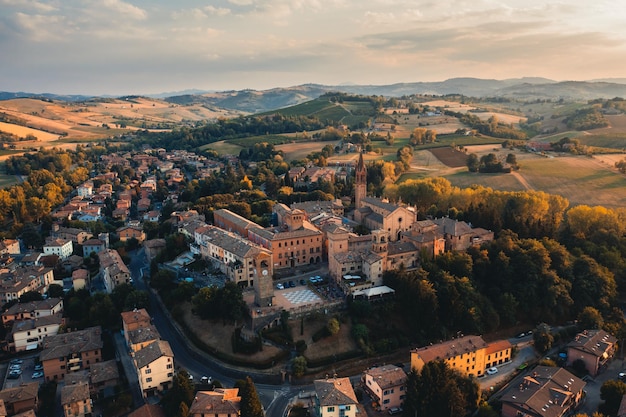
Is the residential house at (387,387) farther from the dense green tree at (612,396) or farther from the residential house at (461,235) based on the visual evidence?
the residential house at (461,235)

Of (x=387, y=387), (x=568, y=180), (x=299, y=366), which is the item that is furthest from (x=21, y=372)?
(x=568, y=180)

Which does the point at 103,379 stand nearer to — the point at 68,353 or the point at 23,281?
the point at 68,353

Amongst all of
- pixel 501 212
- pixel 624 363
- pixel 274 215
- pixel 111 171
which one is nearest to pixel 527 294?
pixel 624 363

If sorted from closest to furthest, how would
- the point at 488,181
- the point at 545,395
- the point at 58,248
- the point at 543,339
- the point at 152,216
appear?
the point at 545,395 < the point at 543,339 < the point at 58,248 < the point at 152,216 < the point at 488,181

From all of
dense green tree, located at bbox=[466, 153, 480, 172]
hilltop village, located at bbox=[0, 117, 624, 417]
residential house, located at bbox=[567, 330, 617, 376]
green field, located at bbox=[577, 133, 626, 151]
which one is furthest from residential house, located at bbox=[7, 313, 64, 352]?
green field, located at bbox=[577, 133, 626, 151]

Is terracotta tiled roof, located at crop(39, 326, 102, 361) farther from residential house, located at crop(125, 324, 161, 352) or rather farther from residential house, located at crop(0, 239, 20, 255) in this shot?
residential house, located at crop(0, 239, 20, 255)

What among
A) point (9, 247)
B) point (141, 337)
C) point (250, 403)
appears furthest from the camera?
point (9, 247)

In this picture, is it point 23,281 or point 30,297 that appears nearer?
point 30,297
